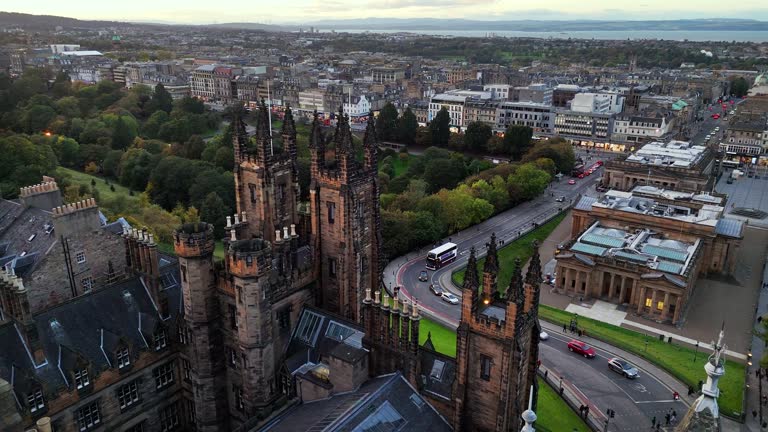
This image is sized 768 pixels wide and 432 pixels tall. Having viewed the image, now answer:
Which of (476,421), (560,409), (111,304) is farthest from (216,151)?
(476,421)

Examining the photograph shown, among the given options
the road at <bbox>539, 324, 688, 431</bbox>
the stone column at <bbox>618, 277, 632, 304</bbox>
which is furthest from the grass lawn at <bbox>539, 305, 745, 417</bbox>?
the stone column at <bbox>618, 277, 632, 304</bbox>

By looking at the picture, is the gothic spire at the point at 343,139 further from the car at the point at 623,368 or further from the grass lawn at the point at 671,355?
the grass lawn at the point at 671,355

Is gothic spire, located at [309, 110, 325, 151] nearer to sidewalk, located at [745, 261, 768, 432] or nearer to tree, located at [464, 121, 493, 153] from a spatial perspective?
sidewalk, located at [745, 261, 768, 432]

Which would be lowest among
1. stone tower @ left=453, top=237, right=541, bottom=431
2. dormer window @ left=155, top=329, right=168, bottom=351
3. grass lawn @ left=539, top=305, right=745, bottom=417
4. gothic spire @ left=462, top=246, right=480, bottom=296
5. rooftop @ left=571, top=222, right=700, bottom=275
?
grass lawn @ left=539, top=305, right=745, bottom=417

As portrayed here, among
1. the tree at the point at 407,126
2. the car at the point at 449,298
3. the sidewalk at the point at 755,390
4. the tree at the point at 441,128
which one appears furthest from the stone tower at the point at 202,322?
the tree at the point at 407,126

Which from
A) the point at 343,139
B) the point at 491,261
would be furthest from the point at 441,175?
the point at 491,261

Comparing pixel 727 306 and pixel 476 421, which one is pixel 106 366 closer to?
pixel 476 421
